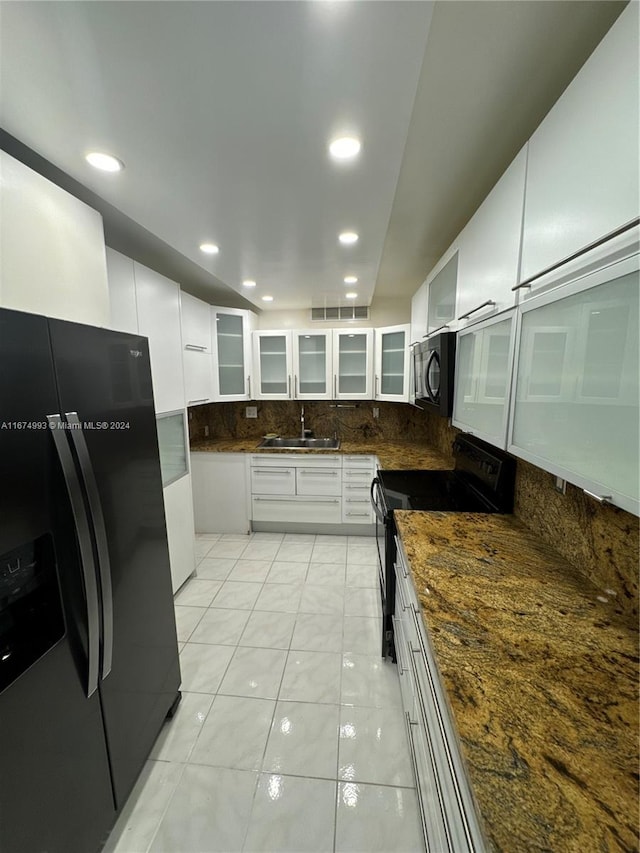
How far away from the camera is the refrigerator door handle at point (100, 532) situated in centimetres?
97

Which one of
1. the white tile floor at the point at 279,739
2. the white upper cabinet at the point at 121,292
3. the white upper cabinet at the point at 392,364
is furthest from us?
the white upper cabinet at the point at 392,364

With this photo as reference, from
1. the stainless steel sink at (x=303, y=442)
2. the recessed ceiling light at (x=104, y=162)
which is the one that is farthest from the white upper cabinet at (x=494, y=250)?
the stainless steel sink at (x=303, y=442)

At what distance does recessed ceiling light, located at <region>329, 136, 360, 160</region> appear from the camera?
111cm

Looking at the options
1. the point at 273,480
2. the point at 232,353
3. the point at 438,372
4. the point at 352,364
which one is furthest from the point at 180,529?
the point at 352,364

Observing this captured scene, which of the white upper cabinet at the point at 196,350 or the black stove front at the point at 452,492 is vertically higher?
the white upper cabinet at the point at 196,350

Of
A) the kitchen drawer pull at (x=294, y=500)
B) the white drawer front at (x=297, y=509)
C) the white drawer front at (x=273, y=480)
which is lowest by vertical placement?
the white drawer front at (x=297, y=509)

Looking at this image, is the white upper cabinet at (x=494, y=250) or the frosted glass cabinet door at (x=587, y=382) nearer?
the frosted glass cabinet door at (x=587, y=382)

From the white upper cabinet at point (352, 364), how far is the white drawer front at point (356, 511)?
107cm

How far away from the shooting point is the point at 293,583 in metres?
2.52

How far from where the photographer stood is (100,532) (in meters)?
1.02

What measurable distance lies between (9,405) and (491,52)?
1.65 meters

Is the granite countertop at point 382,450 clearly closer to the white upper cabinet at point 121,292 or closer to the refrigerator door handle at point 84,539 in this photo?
the white upper cabinet at point 121,292

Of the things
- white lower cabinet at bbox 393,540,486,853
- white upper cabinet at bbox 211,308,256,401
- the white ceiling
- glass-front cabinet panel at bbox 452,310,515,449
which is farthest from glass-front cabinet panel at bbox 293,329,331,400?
white lower cabinet at bbox 393,540,486,853

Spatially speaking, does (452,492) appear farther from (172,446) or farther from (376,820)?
(172,446)
